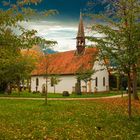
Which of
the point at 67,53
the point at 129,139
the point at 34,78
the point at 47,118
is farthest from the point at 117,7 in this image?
the point at 34,78

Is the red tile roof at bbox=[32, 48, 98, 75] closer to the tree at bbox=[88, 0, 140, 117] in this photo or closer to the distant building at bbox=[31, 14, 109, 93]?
the distant building at bbox=[31, 14, 109, 93]

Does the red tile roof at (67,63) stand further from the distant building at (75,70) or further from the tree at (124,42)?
the tree at (124,42)

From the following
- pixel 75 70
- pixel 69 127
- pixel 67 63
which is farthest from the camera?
pixel 67 63

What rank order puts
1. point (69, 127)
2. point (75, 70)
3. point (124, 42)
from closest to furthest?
point (69, 127)
point (124, 42)
point (75, 70)

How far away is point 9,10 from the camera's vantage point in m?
14.3

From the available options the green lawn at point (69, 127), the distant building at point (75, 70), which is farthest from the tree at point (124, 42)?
the distant building at point (75, 70)

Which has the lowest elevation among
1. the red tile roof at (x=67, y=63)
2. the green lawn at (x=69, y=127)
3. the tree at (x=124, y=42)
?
the green lawn at (x=69, y=127)

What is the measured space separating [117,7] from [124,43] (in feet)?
42.5

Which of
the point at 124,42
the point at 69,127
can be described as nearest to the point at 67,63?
the point at 124,42

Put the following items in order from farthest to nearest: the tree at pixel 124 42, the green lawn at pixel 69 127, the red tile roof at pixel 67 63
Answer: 1. the red tile roof at pixel 67 63
2. the tree at pixel 124 42
3. the green lawn at pixel 69 127

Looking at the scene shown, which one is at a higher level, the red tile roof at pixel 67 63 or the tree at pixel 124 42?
the red tile roof at pixel 67 63

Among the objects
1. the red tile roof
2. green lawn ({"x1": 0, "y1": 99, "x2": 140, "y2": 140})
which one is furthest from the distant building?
green lawn ({"x1": 0, "y1": 99, "x2": 140, "y2": 140})

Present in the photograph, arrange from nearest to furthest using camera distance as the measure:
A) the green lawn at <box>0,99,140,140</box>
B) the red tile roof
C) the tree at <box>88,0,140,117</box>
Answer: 1. the green lawn at <box>0,99,140,140</box>
2. the tree at <box>88,0,140,117</box>
3. the red tile roof

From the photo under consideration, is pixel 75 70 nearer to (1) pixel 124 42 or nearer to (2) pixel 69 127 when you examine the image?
(1) pixel 124 42
